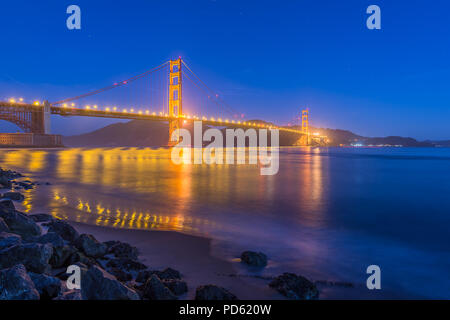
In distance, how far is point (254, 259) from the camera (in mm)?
3285

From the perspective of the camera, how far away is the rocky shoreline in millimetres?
2020

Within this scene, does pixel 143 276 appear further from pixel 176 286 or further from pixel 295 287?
pixel 295 287

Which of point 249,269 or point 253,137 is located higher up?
point 253,137

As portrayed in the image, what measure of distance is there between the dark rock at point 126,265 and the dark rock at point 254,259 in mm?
1148

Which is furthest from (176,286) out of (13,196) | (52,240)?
(13,196)

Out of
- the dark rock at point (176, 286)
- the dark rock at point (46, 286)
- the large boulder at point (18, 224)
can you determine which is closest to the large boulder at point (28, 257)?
the dark rock at point (46, 286)

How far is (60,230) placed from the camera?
3.56 m

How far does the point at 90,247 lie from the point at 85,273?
43.5 inches

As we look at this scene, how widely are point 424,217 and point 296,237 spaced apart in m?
3.82

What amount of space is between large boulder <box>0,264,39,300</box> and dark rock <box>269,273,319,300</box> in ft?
6.49

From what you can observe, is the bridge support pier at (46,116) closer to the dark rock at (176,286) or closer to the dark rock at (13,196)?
the dark rock at (13,196)

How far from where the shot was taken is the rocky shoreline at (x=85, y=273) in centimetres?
202
